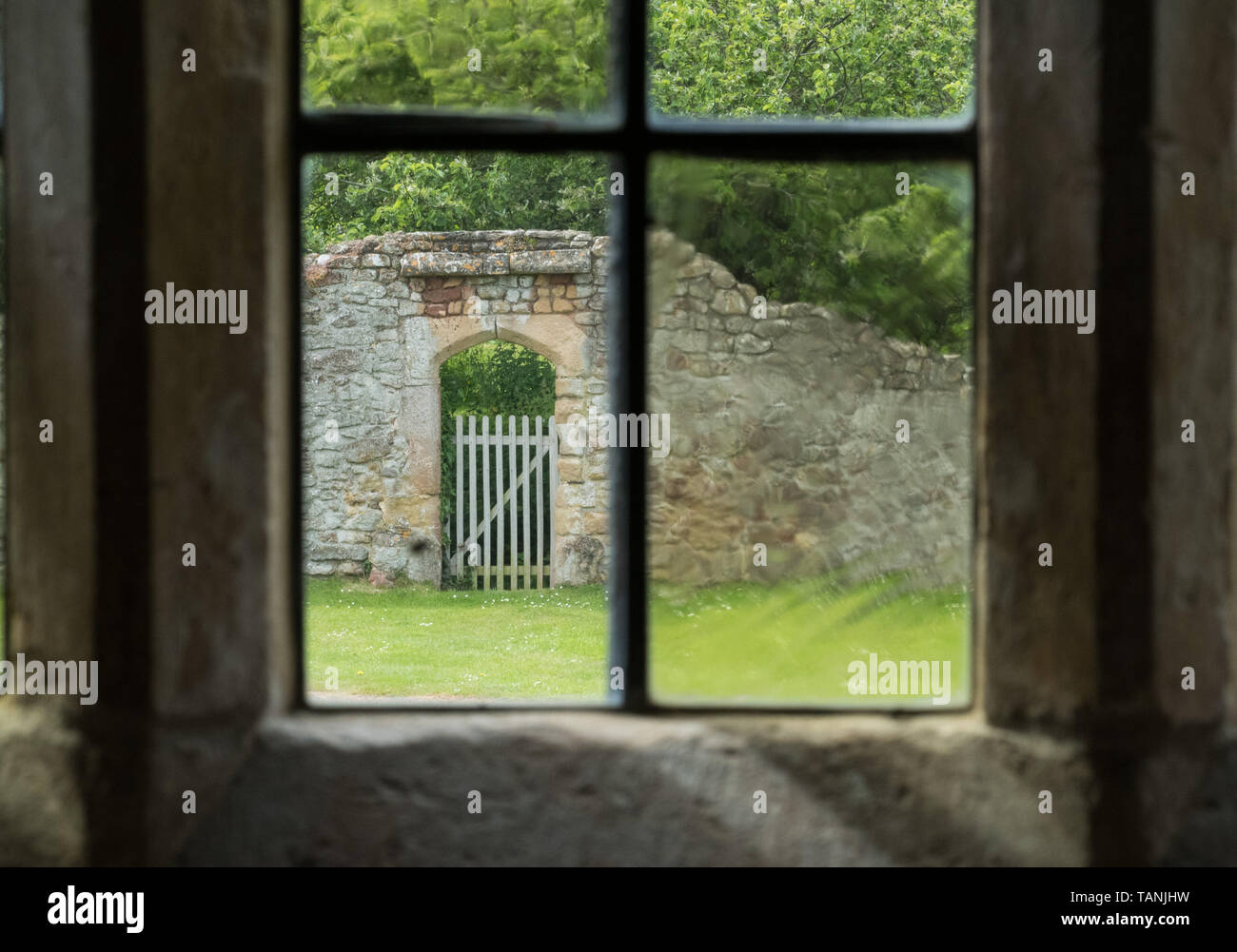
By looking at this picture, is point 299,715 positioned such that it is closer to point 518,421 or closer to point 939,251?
point 939,251

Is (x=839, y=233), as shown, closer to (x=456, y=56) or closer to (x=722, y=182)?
(x=722, y=182)

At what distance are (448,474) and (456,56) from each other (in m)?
6.85

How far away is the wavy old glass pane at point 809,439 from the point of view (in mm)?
1346

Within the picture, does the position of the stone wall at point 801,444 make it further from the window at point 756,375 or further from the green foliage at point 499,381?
the green foliage at point 499,381

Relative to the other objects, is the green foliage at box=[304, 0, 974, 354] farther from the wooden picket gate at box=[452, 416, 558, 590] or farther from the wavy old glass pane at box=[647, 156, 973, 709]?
the wooden picket gate at box=[452, 416, 558, 590]

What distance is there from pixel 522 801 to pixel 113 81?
105cm

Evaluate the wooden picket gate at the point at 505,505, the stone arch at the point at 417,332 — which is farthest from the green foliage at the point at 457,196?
the wooden picket gate at the point at 505,505

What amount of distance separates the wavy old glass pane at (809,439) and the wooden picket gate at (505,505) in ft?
21.4

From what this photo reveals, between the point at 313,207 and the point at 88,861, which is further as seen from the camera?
the point at 313,207

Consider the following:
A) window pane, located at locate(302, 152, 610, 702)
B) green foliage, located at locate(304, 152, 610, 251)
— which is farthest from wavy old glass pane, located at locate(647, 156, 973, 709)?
green foliage, located at locate(304, 152, 610, 251)

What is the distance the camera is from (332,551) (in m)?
7.00

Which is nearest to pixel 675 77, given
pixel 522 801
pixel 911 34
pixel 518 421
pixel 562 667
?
pixel 911 34

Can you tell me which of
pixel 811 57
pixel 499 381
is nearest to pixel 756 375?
pixel 811 57

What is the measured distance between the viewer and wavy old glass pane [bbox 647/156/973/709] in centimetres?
135
